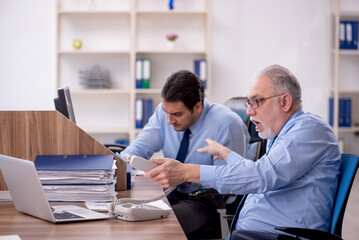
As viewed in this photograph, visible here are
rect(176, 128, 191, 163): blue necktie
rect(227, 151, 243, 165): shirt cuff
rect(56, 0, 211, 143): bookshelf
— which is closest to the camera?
rect(227, 151, 243, 165): shirt cuff

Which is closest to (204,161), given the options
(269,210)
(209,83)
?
(269,210)

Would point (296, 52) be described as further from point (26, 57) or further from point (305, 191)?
point (305, 191)

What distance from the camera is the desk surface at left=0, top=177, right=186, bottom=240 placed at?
4.53 feet

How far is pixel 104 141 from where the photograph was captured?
226 inches

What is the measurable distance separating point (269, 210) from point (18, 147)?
96 cm

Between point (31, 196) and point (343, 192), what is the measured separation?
3.38 ft

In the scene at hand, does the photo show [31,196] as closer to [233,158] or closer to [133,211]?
[133,211]

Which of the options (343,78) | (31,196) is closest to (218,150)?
(31,196)

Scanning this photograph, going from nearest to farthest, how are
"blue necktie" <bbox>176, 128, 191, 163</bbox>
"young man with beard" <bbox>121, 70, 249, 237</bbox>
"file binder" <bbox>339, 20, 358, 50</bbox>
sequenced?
"young man with beard" <bbox>121, 70, 249, 237</bbox>, "blue necktie" <bbox>176, 128, 191, 163</bbox>, "file binder" <bbox>339, 20, 358, 50</bbox>

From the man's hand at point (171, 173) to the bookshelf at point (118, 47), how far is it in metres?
3.76

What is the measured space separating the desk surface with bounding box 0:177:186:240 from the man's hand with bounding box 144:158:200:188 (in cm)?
16

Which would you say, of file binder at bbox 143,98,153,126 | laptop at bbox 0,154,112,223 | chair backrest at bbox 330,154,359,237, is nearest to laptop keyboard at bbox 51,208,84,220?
laptop at bbox 0,154,112,223

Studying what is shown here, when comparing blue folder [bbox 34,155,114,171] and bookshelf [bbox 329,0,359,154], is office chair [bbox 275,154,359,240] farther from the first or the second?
bookshelf [bbox 329,0,359,154]

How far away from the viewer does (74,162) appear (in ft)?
5.85
